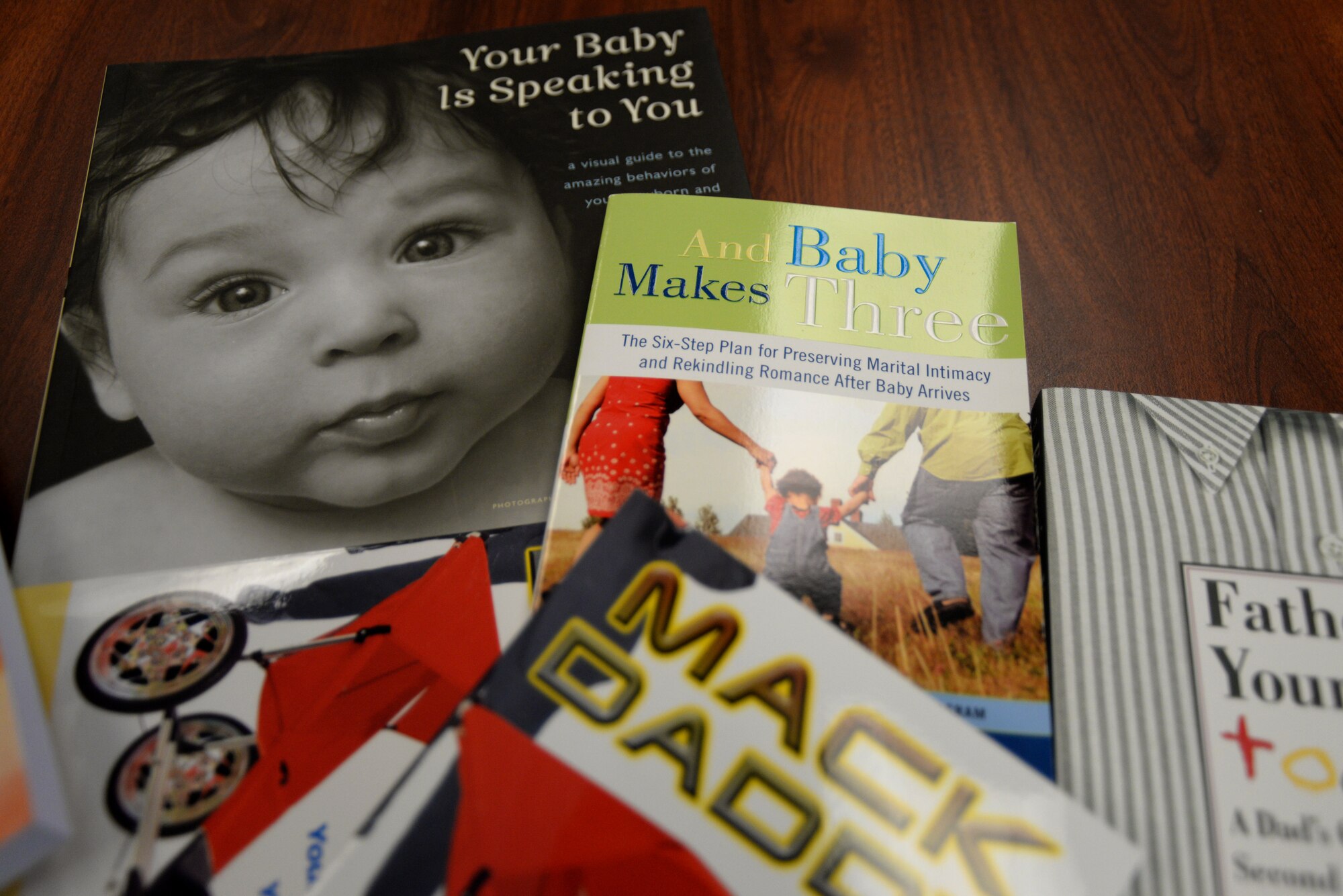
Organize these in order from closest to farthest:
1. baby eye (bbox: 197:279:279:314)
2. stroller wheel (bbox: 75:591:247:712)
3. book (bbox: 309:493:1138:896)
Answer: book (bbox: 309:493:1138:896)
stroller wheel (bbox: 75:591:247:712)
baby eye (bbox: 197:279:279:314)

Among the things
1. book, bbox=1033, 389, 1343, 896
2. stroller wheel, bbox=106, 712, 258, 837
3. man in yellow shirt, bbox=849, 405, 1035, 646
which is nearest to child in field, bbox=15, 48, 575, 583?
stroller wheel, bbox=106, 712, 258, 837

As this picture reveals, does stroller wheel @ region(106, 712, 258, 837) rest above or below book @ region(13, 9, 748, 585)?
below

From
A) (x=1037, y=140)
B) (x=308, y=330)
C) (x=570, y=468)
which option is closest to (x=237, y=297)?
(x=308, y=330)

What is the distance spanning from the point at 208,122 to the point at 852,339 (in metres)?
0.56

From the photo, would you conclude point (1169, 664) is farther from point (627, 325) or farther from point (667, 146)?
point (667, 146)

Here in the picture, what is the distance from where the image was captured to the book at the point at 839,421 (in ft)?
Answer: 1.75

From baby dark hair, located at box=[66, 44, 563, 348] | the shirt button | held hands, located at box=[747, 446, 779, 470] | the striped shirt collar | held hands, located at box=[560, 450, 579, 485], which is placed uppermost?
baby dark hair, located at box=[66, 44, 563, 348]

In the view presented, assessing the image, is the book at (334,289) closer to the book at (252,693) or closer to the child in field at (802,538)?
the book at (252,693)

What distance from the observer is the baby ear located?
626 mm

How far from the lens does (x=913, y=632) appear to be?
53 centimetres

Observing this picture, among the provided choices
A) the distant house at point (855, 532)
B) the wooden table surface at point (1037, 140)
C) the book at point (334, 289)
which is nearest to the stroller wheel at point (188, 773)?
the book at point (334, 289)

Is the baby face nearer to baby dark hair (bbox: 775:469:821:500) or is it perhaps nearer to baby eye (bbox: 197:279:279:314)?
baby eye (bbox: 197:279:279:314)

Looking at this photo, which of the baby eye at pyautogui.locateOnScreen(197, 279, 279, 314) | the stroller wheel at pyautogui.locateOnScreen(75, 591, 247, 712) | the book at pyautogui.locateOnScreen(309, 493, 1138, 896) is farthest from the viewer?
the baby eye at pyautogui.locateOnScreen(197, 279, 279, 314)

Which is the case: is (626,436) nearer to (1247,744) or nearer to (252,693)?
(252,693)
